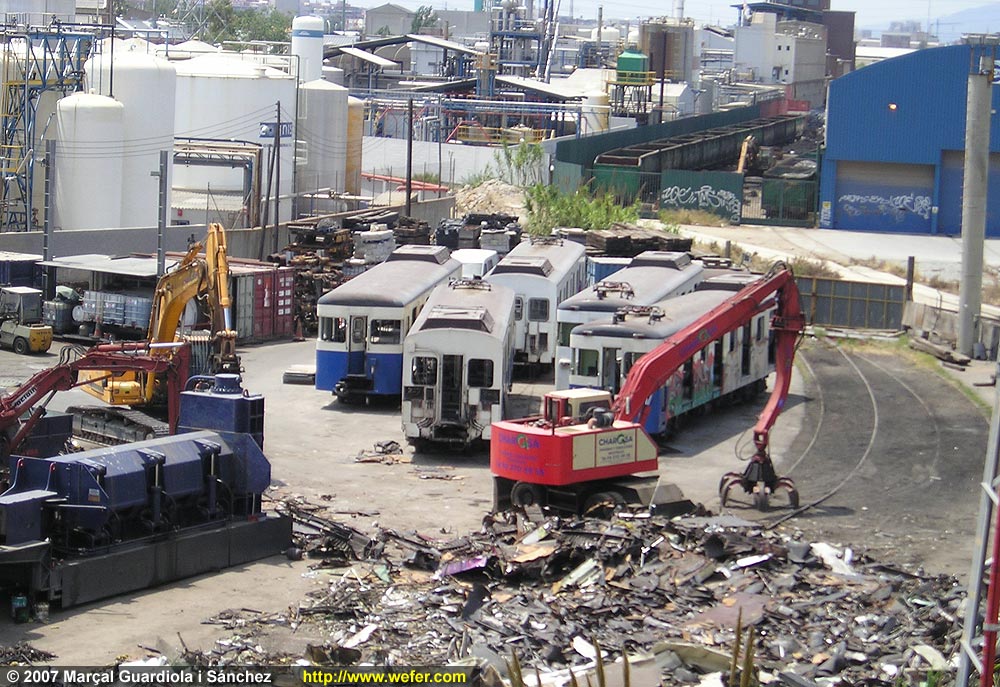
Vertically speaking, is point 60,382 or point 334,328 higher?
point 334,328

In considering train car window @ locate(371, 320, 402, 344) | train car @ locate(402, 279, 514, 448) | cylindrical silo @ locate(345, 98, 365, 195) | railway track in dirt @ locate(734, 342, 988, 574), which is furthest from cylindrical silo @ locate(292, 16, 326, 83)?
train car @ locate(402, 279, 514, 448)

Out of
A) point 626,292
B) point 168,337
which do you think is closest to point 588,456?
point 626,292

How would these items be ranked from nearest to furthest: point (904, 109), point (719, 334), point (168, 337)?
point (719, 334) < point (168, 337) < point (904, 109)

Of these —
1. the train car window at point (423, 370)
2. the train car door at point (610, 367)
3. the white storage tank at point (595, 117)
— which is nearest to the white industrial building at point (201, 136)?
the train car window at point (423, 370)

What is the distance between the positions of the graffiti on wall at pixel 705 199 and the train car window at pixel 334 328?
3836cm

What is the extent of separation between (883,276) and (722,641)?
3931 cm

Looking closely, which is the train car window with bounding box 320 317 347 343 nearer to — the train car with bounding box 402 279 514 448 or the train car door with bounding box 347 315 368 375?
the train car door with bounding box 347 315 368 375

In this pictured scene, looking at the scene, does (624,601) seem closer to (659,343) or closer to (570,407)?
(570,407)

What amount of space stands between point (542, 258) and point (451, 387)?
10031 mm

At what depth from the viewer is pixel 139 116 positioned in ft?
172

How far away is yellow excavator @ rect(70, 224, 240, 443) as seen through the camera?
28031 mm

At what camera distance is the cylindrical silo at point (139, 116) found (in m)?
51.8

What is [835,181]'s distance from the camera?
218ft

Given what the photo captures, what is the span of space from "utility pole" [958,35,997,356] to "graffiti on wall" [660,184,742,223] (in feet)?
82.0
